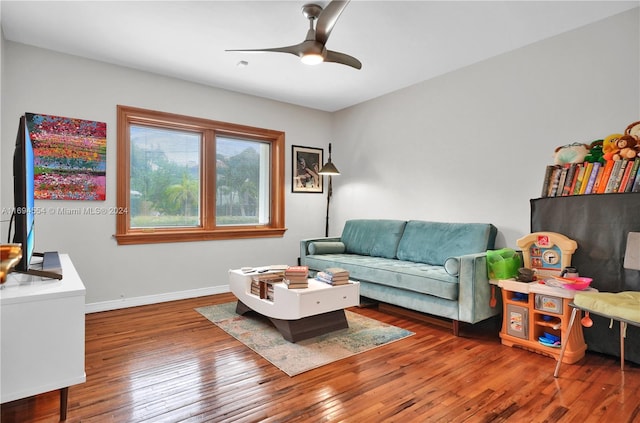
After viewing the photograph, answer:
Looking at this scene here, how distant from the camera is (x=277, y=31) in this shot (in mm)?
2934

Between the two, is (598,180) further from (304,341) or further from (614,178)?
(304,341)

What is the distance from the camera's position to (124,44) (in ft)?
10.4

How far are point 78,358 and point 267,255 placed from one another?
321 centimetres

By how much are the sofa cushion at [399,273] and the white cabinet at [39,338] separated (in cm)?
243

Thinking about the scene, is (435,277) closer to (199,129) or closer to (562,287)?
(562,287)

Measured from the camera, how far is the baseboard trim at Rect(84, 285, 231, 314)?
3.53 metres

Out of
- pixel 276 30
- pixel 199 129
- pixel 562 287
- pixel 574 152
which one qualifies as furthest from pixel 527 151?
pixel 199 129

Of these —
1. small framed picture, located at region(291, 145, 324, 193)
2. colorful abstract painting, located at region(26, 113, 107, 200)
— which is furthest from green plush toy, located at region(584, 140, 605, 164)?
colorful abstract painting, located at region(26, 113, 107, 200)

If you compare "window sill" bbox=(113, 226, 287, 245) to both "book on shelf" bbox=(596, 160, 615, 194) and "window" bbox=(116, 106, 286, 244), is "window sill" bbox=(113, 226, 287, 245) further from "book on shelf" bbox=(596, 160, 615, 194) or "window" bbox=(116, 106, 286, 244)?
"book on shelf" bbox=(596, 160, 615, 194)

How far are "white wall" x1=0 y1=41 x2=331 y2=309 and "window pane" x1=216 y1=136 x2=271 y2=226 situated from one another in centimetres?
32

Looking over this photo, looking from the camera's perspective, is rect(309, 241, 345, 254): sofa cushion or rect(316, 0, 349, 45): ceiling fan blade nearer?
rect(316, 0, 349, 45): ceiling fan blade

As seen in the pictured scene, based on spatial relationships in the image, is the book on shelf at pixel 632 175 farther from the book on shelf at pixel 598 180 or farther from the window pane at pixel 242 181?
the window pane at pixel 242 181

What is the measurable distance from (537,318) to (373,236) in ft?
6.68

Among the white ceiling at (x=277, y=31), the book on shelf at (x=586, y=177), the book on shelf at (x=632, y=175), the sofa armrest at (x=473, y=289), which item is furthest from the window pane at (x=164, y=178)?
the book on shelf at (x=632, y=175)
